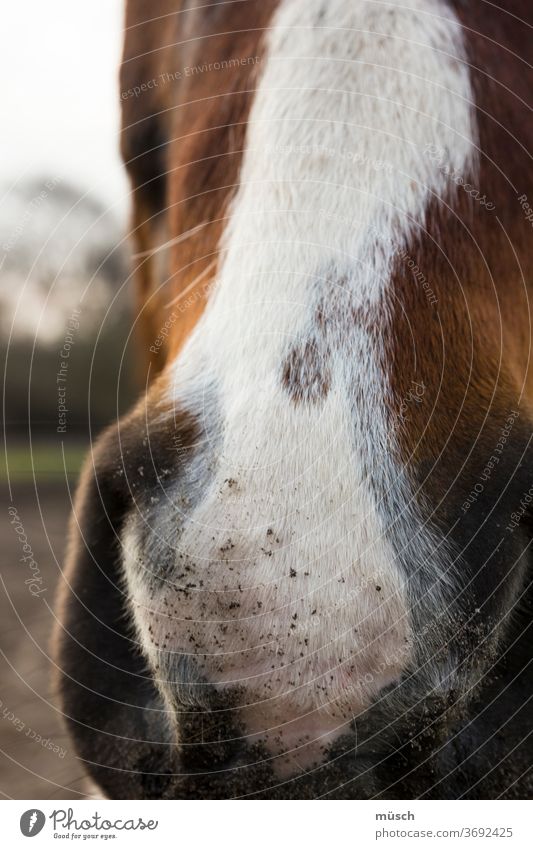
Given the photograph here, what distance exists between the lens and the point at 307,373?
0.44 meters

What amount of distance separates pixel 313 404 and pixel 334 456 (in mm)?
32

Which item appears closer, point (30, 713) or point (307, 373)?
point (307, 373)

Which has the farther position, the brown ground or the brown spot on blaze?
the brown ground

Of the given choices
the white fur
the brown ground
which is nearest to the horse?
the white fur

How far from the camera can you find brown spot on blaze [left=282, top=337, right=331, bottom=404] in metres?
0.44

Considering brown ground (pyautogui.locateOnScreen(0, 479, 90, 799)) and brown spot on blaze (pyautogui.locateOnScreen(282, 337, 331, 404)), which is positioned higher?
brown spot on blaze (pyautogui.locateOnScreen(282, 337, 331, 404))

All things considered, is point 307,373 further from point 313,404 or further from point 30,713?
point 30,713

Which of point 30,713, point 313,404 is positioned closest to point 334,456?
point 313,404

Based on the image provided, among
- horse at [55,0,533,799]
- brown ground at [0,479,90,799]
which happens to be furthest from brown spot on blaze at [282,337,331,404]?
brown ground at [0,479,90,799]

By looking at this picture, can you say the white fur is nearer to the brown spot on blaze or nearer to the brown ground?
the brown spot on blaze

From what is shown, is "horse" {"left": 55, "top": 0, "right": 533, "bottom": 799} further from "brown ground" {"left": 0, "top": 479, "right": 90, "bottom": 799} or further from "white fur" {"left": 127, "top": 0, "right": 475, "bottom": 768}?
"brown ground" {"left": 0, "top": 479, "right": 90, "bottom": 799}

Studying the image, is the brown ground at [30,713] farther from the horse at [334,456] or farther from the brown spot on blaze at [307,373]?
the brown spot on blaze at [307,373]

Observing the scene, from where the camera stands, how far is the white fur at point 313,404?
0.43 meters

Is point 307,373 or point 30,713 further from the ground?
point 307,373
